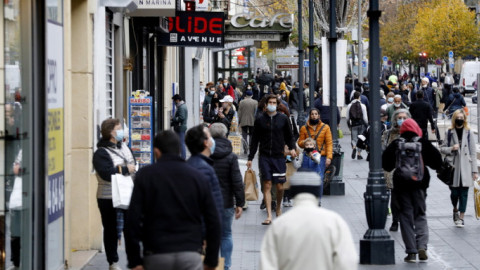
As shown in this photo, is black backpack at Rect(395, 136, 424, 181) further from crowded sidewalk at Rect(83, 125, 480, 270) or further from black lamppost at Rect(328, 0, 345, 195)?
black lamppost at Rect(328, 0, 345, 195)

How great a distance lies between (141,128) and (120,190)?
671 centimetres

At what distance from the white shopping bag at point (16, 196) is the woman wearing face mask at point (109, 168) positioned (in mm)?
1725

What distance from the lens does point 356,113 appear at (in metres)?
27.4

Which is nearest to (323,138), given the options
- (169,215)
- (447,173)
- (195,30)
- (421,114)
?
(447,173)

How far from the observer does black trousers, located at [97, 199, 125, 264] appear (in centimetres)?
1110

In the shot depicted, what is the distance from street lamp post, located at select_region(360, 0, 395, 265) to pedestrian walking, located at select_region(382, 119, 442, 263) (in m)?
0.16

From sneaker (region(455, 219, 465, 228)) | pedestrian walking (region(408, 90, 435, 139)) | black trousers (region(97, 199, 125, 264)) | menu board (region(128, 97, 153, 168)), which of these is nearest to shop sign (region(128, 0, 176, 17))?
menu board (region(128, 97, 153, 168))

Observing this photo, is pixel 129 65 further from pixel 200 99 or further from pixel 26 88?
pixel 200 99

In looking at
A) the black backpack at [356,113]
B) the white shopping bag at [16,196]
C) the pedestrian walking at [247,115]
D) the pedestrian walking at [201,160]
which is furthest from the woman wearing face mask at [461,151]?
the pedestrian walking at [247,115]

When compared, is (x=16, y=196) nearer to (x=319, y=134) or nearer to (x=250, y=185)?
(x=250, y=185)

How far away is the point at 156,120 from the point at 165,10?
20.9ft

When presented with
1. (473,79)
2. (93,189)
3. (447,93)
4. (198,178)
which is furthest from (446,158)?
(473,79)

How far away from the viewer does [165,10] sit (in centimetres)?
1797

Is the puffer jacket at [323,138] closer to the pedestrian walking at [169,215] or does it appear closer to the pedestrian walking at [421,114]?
the pedestrian walking at [421,114]
